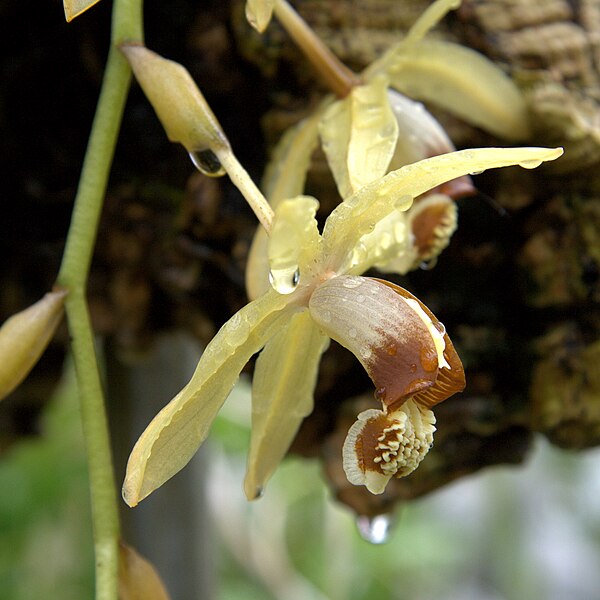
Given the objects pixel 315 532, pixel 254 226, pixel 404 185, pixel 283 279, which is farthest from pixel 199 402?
pixel 315 532

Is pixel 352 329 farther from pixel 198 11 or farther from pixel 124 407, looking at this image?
pixel 124 407

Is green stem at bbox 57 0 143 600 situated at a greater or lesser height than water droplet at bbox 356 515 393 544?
greater

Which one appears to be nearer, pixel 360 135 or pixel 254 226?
pixel 360 135

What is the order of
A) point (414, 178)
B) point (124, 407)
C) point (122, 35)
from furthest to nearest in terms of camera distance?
point (124, 407)
point (122, 35)
point (414, 178)

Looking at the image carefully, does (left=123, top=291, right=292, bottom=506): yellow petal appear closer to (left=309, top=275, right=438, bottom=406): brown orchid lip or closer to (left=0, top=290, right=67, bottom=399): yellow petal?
(left=309, top=275, right=438, bottom=406): brown orchid lip

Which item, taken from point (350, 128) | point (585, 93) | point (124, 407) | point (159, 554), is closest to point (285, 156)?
point (350, 128)

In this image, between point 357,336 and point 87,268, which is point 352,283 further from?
point 87,268

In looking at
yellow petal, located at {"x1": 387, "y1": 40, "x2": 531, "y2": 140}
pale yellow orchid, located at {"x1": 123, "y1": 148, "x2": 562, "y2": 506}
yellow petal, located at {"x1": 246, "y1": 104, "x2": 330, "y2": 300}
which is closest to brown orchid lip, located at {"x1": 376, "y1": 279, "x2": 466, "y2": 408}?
pale yellow orchid, located at {"x1": 123, "y1": 148, "x2": 562, "y2": 506}
